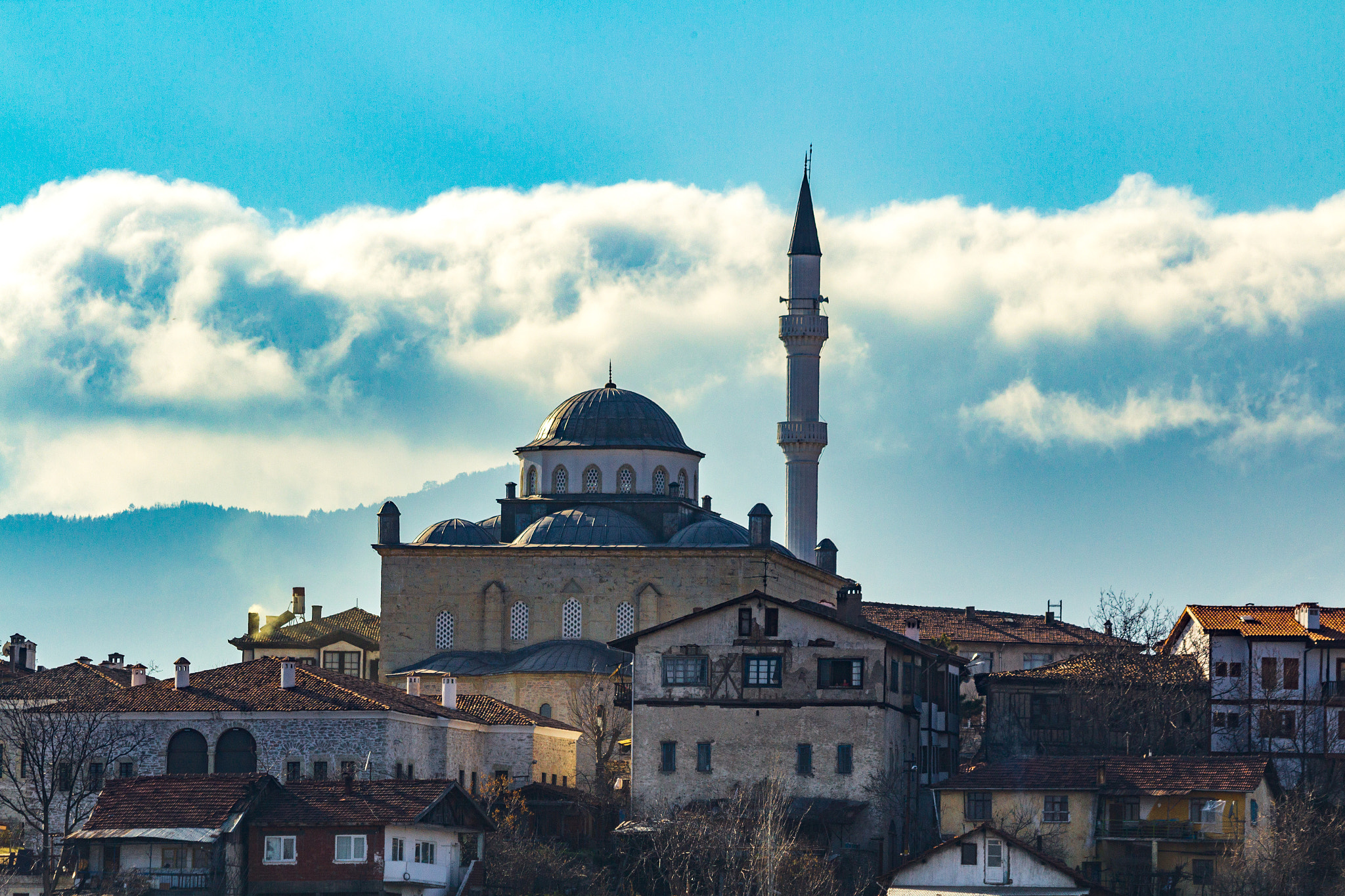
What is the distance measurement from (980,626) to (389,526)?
71.5ft

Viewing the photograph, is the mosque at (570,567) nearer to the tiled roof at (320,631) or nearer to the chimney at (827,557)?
the chimney at (827,557)

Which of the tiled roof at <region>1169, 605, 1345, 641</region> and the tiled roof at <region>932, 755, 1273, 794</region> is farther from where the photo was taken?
the tiled roof at <region>1169, 605, 1345, 641</region>

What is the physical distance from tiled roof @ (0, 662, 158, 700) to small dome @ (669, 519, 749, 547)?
1760 cm

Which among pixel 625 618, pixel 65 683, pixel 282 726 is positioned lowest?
pixel 282 726

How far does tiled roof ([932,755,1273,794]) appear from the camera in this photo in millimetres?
53062

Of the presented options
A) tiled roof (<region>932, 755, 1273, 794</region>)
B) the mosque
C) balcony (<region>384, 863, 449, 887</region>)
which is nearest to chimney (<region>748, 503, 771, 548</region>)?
the mosque

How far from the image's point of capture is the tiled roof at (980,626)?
82.6 metres

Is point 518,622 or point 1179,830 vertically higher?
point 518,622

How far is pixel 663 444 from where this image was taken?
260 feet

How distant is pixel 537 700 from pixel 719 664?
14271 millimetres

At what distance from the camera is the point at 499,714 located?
6362cm

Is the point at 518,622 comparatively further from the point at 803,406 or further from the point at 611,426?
the point at 803,406

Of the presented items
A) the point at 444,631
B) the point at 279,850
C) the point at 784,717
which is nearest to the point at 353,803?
the point at 279,850

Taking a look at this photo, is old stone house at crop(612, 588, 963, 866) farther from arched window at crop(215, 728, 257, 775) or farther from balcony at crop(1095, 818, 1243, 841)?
arched window at crop(215, 728, 257, 775)
